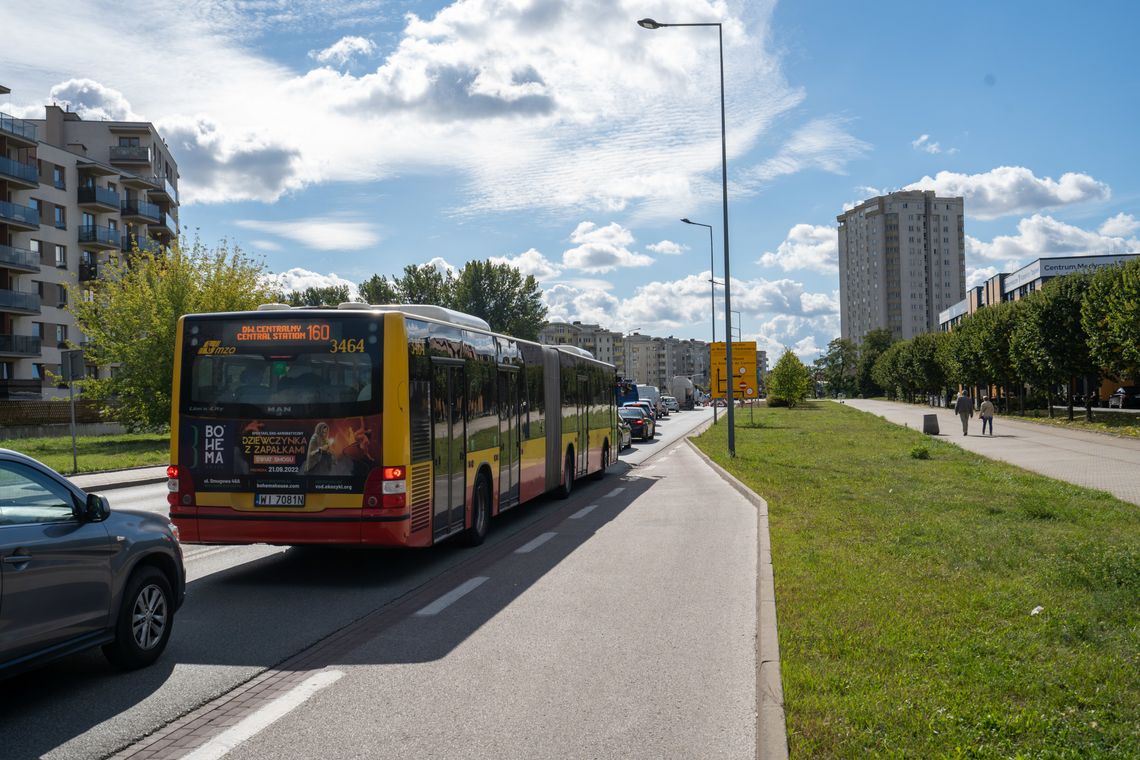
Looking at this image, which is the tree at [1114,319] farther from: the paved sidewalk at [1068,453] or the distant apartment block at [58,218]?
the distant apartment block at [58,218]

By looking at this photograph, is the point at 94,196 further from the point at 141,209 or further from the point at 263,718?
the point at 263,718

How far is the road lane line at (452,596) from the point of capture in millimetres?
8337

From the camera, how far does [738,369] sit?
1614 inches

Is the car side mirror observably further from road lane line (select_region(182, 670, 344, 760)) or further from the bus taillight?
the bus taillight

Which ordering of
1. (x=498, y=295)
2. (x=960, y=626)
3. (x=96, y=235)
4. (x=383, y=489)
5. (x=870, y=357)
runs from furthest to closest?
(x=870, y=357) < (x=498, y=295) < (x=96, y=235) < (x=383, y=489) < (x=960, y=626)

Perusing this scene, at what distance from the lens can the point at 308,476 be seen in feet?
30.7

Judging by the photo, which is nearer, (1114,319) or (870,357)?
(1114,319)

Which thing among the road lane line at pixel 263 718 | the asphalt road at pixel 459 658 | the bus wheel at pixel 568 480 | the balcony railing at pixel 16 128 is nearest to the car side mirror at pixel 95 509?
the asphalt road at pixel 459 658

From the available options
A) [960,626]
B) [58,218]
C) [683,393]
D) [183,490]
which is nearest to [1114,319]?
[960,626]

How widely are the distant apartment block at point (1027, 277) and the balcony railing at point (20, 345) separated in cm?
5489

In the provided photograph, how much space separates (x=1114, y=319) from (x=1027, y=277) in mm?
41637

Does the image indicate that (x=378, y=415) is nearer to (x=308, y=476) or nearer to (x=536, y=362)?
(x=308, y=476)

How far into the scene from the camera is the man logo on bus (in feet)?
31.8

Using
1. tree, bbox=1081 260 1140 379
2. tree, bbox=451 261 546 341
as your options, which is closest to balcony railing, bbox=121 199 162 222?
tree, bbox=451 261 546 341
